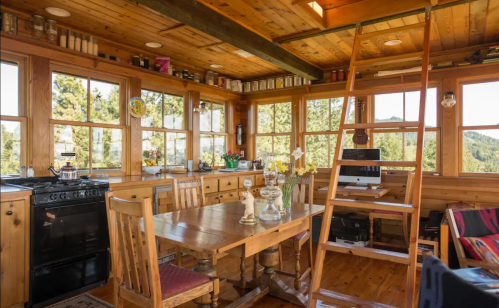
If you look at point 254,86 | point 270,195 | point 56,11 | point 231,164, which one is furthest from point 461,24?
point 56,11

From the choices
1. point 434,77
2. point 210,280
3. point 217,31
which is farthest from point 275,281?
point 434,77

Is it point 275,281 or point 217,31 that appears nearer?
point 275,281

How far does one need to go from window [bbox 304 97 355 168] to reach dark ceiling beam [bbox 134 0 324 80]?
86 cm

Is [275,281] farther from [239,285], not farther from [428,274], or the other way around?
[428,274]

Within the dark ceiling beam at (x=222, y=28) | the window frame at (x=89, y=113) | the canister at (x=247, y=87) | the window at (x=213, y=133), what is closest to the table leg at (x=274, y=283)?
the dark ceiling beam at (x=222, y=28)

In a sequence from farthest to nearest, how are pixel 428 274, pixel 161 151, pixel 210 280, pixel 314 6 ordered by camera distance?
pixel 161 151 → pixel 314 6 → pixel 210 280 → pixel 428 274

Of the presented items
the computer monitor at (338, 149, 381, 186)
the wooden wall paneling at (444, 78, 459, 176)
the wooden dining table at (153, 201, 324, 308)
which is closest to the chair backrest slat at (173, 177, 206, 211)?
the wooden dining table at (153, 201, 324, 308)

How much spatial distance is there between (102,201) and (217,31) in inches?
72.2

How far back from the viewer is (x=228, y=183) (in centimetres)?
429

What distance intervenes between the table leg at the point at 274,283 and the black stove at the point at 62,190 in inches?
60.4

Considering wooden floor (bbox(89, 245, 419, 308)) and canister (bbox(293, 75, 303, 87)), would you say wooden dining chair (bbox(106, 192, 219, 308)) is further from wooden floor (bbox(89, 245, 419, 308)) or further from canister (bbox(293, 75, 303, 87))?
canister (bbox(293, 75, 303, 87))

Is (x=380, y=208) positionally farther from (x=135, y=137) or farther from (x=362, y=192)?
(x=135, y=137)

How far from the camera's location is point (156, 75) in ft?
13.3

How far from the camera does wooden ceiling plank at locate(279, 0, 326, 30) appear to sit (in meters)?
2.59
